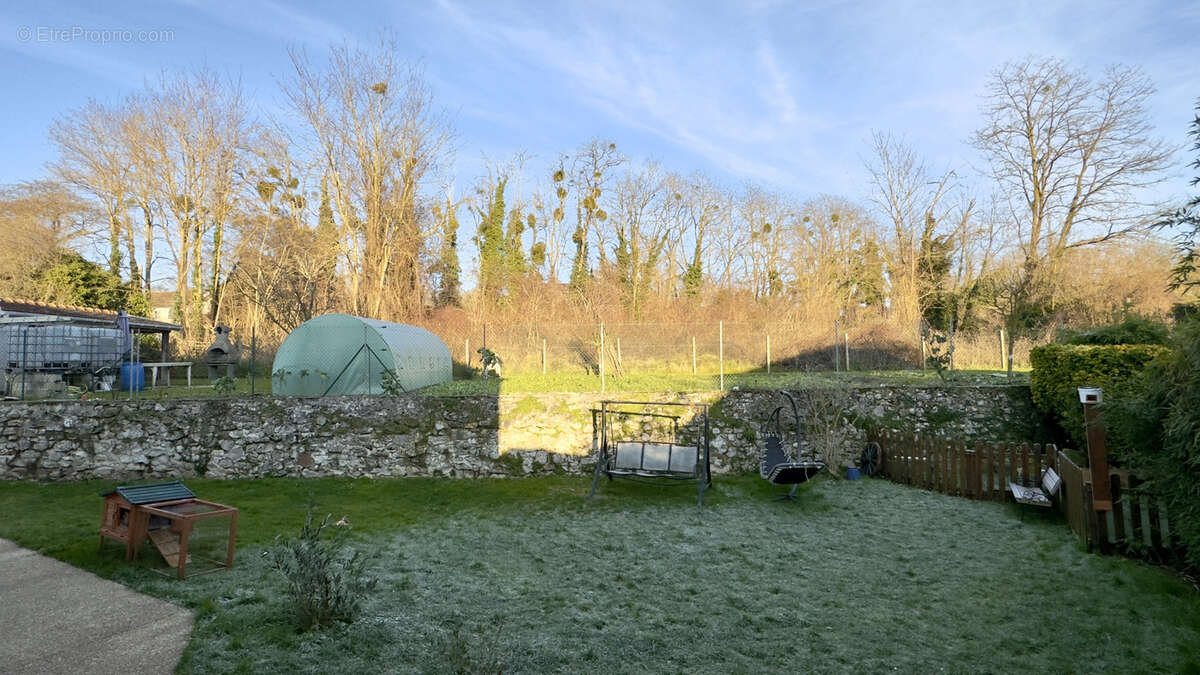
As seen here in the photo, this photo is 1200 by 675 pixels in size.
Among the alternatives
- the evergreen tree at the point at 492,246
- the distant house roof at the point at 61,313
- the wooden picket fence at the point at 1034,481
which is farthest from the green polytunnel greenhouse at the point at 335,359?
the evergreen tree at the point at 492,246

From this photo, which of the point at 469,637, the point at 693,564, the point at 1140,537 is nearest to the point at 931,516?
the point at 1140,537

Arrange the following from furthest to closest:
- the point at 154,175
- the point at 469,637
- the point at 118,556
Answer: the point at 154,175
the point at 118,556
the point at 469,637

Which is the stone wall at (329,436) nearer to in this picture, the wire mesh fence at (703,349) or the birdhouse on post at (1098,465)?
the birdhouse on post at (1098,465)

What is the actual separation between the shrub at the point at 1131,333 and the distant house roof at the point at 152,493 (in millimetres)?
12889

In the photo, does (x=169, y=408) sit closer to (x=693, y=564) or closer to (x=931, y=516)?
(x=693, y=564)

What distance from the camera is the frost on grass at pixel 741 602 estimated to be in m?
3.73

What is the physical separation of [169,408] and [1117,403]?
11.6 meters

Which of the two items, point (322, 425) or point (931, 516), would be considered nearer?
point (931, 516)

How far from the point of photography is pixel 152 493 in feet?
17.7

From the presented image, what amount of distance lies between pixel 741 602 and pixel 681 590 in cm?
50

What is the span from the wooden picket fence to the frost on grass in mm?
317

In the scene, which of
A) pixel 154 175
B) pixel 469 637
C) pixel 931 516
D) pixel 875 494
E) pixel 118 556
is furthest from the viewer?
pixel 154 175

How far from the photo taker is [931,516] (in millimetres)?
7305

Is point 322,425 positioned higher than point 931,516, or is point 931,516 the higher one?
point 322,425
